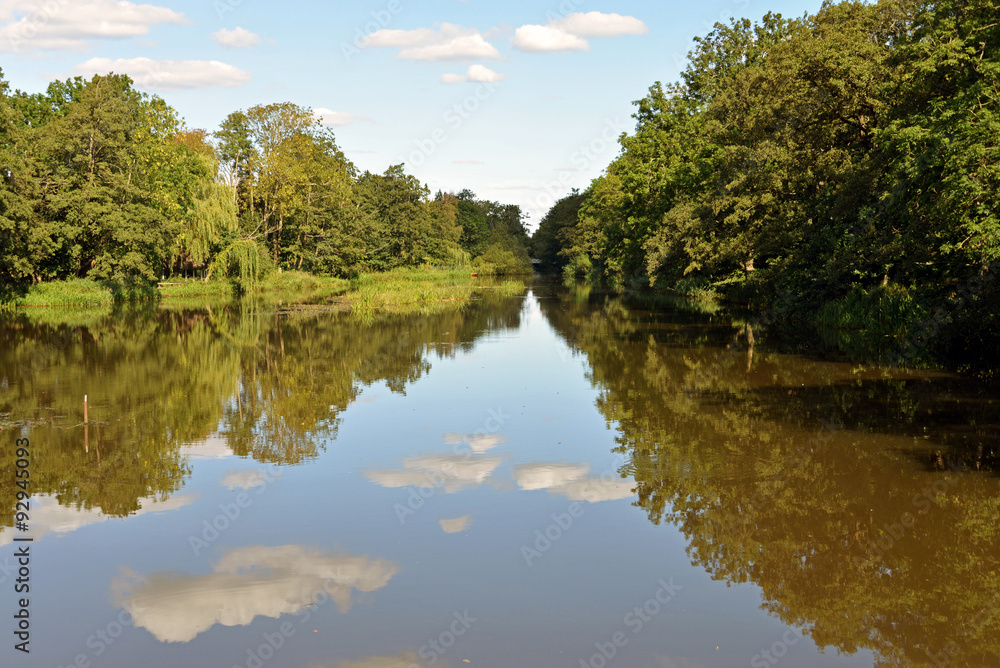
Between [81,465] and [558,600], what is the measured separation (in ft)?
29.6

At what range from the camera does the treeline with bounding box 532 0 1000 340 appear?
54.6 feet

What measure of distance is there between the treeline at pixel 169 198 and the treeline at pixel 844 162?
94.4ft

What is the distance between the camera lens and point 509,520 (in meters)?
10.4

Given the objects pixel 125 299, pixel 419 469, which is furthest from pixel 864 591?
pixel 125 299

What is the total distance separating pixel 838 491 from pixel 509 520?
491 centimetres

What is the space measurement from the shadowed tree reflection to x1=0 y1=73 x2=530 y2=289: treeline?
39.3 metres

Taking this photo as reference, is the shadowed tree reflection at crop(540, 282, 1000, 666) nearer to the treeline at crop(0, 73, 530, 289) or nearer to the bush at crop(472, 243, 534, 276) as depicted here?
the treeline at crop(0, 73, 530, 289)

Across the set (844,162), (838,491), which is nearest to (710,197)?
(844,162)

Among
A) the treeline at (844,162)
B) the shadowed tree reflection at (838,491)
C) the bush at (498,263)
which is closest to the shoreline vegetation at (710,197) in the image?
the treeline at (844,162)

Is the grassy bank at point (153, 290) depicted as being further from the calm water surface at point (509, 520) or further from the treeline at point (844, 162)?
the calm water surface at point (509, 520)

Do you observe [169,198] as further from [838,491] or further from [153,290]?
[838,491]

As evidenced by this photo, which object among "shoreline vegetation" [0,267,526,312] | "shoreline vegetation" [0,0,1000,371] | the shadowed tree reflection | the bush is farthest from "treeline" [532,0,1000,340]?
the bush

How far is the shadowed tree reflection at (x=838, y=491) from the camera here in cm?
774

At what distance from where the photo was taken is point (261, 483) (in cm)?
1215
